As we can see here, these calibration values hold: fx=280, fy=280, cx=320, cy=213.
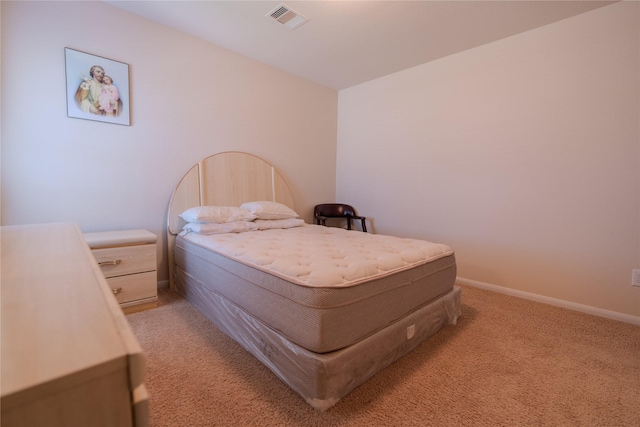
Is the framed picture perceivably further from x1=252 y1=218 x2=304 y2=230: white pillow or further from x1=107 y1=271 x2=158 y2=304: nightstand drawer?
x1=252 y1=218 x2=304 y2=230: white pillow

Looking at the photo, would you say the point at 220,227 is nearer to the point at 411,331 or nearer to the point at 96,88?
the point at 96,88

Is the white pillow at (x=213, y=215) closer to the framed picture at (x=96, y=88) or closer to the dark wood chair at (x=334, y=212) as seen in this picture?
the framed picture at (x=96, y=88)

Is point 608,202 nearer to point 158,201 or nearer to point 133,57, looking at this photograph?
point 158,201

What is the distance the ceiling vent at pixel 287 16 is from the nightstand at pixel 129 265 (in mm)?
2109

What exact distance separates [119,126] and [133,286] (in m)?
1.38

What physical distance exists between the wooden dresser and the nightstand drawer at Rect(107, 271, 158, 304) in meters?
1.69

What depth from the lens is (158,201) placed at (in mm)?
2684

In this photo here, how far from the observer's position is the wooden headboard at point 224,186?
108 inches

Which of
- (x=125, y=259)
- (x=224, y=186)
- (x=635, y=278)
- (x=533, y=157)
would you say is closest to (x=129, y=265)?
(x=125, y=259)

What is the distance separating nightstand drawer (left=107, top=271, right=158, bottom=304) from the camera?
2078 mm

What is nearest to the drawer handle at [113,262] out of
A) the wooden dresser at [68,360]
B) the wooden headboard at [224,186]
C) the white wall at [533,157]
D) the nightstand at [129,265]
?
the nightstand at [129,265]

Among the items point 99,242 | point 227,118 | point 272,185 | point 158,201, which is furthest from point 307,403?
point 227,118

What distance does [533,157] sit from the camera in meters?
2.54

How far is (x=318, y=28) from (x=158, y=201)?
221 centimetres
